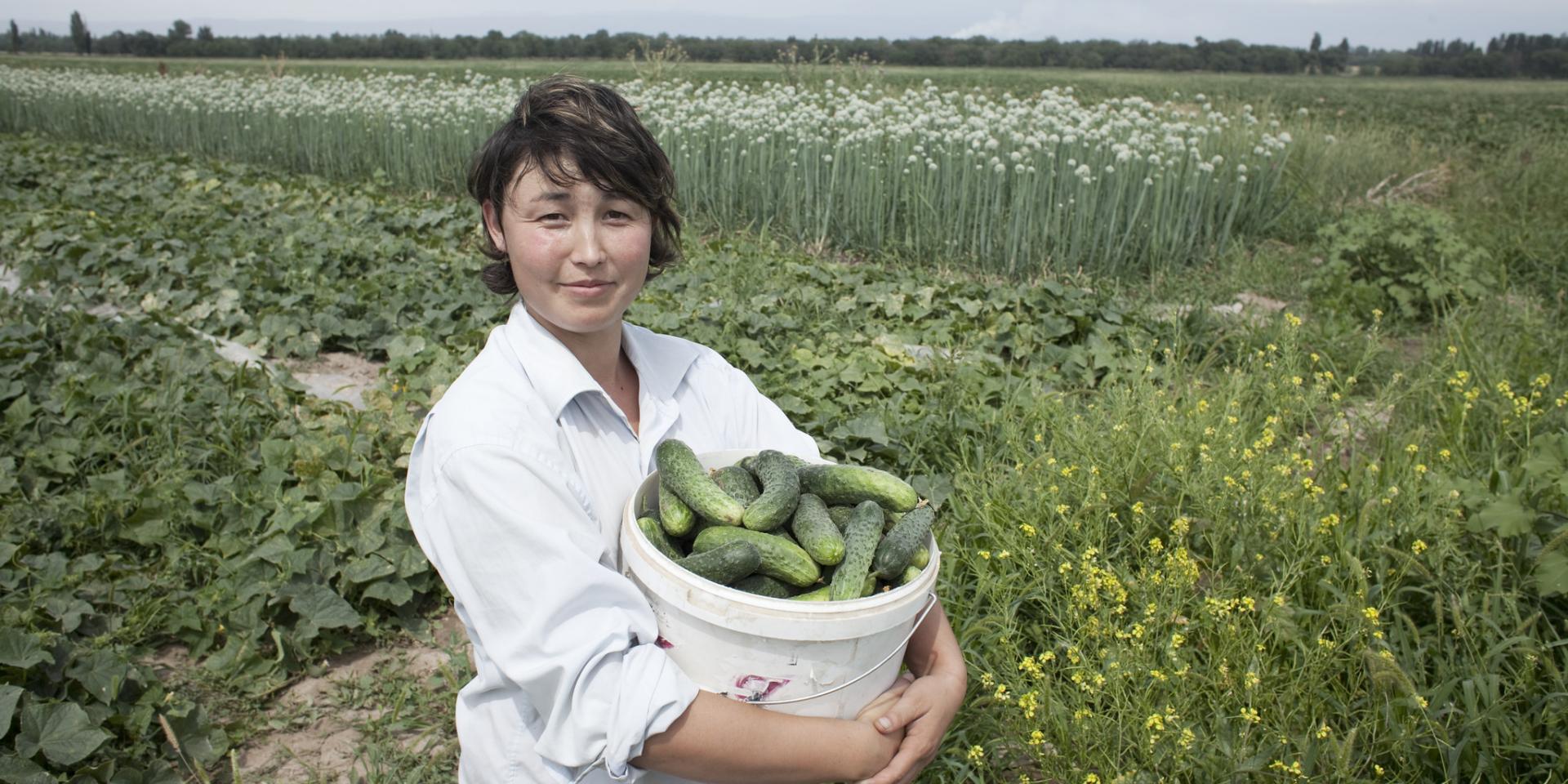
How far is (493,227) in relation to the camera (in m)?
1.88

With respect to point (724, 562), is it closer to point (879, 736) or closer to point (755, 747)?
point (755, 747)

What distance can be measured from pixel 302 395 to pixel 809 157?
14.8ft

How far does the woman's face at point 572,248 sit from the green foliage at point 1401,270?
5.58m

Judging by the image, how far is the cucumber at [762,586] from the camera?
1.62m

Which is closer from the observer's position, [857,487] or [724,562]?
[724,562]

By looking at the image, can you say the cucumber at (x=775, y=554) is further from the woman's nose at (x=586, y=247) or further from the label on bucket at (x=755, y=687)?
the woman's nose at (x=586, y=247)

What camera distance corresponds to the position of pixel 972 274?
7164mm

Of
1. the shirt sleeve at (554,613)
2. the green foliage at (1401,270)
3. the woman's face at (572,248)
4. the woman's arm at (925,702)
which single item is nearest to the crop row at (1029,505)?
the green foliage at (1401,270)

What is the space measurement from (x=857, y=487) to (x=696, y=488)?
1.10 ft

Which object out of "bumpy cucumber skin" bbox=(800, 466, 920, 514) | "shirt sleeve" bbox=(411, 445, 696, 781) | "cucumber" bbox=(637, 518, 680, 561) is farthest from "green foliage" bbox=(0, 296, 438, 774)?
"bumpy cucumber skin" bbox=(800, 466, 920, 514)

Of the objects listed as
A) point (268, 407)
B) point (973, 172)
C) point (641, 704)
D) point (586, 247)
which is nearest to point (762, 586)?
point (641, 704)

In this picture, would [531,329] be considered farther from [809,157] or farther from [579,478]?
[809,157]

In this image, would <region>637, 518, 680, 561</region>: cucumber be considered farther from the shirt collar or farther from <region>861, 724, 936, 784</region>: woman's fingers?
<region>861, 724, 936, 784</region>: woman's fingers

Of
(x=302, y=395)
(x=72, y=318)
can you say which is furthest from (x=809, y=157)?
(x=72, y=318)
